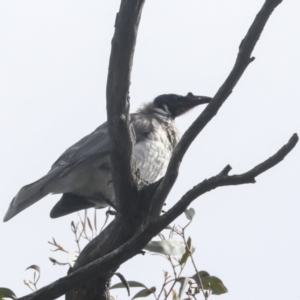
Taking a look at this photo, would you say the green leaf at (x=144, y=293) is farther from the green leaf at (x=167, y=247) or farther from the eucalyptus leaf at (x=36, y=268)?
the eucalyptus leaf at (x=36, y=268)

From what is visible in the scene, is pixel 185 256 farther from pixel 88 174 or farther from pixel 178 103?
pixel 178 103

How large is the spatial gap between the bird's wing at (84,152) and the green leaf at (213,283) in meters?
1.96

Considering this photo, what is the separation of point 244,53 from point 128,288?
122cm

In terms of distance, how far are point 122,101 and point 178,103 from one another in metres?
3.64

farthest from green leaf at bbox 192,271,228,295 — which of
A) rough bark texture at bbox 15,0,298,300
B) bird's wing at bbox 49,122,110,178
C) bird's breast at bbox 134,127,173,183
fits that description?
bird's wing at bbox 49,122,110,178

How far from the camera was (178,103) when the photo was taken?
6754 millimetres

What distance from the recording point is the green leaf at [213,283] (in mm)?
3414

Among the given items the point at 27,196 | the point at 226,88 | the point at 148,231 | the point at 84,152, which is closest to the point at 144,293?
the point at 148,231

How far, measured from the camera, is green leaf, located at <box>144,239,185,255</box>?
3477 mm

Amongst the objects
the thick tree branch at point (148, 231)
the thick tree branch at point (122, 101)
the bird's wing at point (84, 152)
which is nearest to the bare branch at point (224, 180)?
the thick tree branch at point (148, 231)

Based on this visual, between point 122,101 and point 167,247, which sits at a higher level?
point 122,101

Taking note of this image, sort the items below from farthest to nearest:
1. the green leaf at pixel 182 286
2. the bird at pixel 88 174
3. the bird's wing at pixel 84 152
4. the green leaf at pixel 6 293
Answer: the bird's wing at pixel 84 152 → the bird at pixel 88 174 → the green leaf at pixel 6 293 → the green leaf at pixel 182 286

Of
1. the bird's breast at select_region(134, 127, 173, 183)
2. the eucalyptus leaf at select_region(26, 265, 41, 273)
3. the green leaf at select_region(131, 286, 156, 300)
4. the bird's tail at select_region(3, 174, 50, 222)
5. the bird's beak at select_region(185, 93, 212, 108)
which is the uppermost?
the bird's beak at select_region(185, 93, 212, 108)

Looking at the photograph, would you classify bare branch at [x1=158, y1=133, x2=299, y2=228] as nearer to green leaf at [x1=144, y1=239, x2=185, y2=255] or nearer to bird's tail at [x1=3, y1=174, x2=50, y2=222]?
green leaf at [x1=144, y1=239, x2=185, y2=255]
